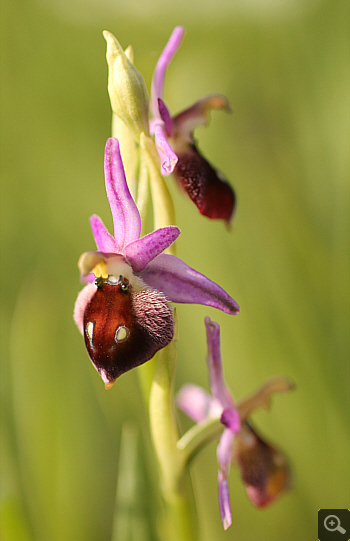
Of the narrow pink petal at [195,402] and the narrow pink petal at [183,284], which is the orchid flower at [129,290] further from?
the narrow pink petal at [195,402]

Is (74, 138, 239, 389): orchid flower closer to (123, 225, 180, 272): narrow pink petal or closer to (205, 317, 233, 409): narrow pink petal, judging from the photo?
(123, 225, 180, 272): narrow pink petal

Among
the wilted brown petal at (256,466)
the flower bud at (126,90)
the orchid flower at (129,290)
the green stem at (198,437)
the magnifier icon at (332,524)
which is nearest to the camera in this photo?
the orchid flower at (129,290)

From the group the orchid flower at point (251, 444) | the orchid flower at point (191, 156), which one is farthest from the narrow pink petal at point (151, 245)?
the orchid flower at point (251, 444)

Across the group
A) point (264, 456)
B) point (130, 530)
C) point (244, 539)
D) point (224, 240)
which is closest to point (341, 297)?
point (224, 240)

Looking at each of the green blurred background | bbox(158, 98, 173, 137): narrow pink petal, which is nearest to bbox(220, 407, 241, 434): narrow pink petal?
the green blurred background

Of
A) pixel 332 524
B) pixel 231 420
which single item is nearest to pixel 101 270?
pixel 231 420

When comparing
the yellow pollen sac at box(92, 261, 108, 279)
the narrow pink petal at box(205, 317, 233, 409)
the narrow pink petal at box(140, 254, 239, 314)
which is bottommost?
the narrow pink petal at box(205, 317, 233, 409)
